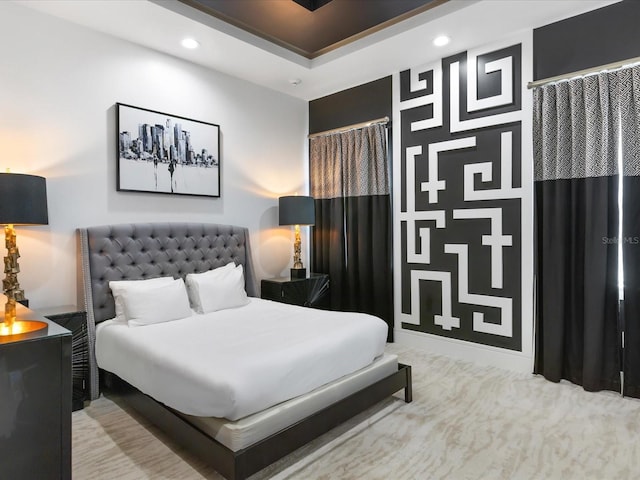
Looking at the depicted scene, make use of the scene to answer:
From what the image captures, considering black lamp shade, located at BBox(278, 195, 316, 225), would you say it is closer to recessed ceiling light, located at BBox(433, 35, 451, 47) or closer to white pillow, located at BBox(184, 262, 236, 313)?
white pillow, located at BBox(184, 262, 236, 313)

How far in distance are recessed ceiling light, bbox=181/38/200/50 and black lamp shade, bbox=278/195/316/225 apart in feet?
5.41

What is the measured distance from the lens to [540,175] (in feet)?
10.3

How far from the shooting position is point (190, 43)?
11.0 feet


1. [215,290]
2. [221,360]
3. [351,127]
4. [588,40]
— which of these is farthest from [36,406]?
[588,40]

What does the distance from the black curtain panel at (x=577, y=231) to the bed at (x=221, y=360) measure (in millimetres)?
1359

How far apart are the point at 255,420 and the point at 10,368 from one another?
0.99m

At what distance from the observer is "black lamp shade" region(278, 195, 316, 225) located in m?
4.22

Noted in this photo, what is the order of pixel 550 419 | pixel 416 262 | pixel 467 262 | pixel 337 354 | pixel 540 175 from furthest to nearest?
pixel 416 262
pixel 467 262
pixel 540 175
pixel 550 419
pixel 337 354

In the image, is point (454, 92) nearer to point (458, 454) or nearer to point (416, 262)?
point (416, 262)

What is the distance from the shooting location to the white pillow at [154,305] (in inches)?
110

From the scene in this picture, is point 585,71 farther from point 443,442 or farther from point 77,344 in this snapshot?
point 77,344

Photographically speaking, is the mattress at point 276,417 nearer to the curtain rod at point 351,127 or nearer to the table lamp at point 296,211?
the table lamp at point 296,211

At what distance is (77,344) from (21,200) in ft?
3.39

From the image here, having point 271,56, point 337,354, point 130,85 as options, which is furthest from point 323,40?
point 337,354
